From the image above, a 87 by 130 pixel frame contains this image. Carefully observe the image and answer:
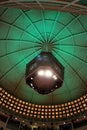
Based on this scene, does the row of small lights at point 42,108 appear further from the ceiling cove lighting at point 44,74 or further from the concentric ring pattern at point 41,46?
the ceiling cove lighting at point 44,74

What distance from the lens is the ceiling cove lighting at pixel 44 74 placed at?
84.2ft

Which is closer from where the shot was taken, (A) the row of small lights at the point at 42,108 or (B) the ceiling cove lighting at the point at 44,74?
(B) the ceiling cove lighting at the point at 44,74

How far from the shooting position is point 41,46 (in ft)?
100

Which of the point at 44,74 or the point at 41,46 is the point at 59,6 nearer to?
the point at 44,74

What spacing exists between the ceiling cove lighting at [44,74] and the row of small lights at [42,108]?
18.6 feet

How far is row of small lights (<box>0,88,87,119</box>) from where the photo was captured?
31.1 metres

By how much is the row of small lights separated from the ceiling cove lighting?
5.68 m

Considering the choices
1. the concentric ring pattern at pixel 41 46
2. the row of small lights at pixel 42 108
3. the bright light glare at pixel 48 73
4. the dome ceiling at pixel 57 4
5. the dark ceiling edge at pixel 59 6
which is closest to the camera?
the dome ceiling at pixel 57 4

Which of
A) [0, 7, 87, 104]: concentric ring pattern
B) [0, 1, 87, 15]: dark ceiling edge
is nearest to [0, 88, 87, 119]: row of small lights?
[0, 7, 87, 104]: concentric ring pattern

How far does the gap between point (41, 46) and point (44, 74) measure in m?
5.74

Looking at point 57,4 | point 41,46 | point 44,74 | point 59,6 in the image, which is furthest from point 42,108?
point 57,4

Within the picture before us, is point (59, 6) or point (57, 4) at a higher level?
point (57, 4)

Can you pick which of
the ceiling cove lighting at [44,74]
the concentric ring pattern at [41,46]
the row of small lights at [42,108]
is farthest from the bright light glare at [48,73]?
the row of small lights at [42,108]

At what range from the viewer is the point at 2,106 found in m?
30.4
